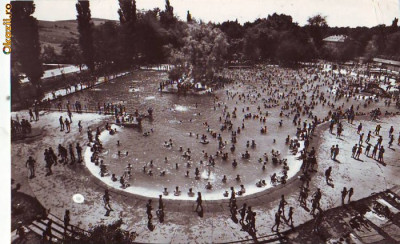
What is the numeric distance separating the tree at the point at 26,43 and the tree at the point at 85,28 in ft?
53.7

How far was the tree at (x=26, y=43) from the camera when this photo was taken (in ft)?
124

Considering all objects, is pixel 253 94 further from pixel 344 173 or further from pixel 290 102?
pixel 344 173

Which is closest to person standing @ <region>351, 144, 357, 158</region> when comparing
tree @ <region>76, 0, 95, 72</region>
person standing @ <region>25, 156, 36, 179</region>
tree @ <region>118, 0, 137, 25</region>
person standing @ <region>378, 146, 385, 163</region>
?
person standing @ <region>378, 146, 385, 163</region>

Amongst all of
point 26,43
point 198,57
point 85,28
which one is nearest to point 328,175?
point 198,57

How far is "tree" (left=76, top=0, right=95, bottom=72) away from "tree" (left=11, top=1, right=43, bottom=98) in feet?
53.7

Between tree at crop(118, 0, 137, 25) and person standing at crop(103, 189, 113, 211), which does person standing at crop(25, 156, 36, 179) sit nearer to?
person standing at crop(103, 189, 113, 211)

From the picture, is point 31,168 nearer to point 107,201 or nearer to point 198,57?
point 107,201

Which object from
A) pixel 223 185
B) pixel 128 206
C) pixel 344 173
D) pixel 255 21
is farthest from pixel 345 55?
pixel 128 206

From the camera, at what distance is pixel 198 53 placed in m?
57.3

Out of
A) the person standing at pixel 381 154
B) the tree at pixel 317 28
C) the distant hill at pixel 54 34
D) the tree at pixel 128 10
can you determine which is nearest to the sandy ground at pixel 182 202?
the person standing at pixel 381 154

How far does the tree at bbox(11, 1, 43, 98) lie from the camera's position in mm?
37906

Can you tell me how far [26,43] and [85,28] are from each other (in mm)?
18457

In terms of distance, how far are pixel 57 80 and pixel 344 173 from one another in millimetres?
50725

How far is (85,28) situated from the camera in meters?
56.8
